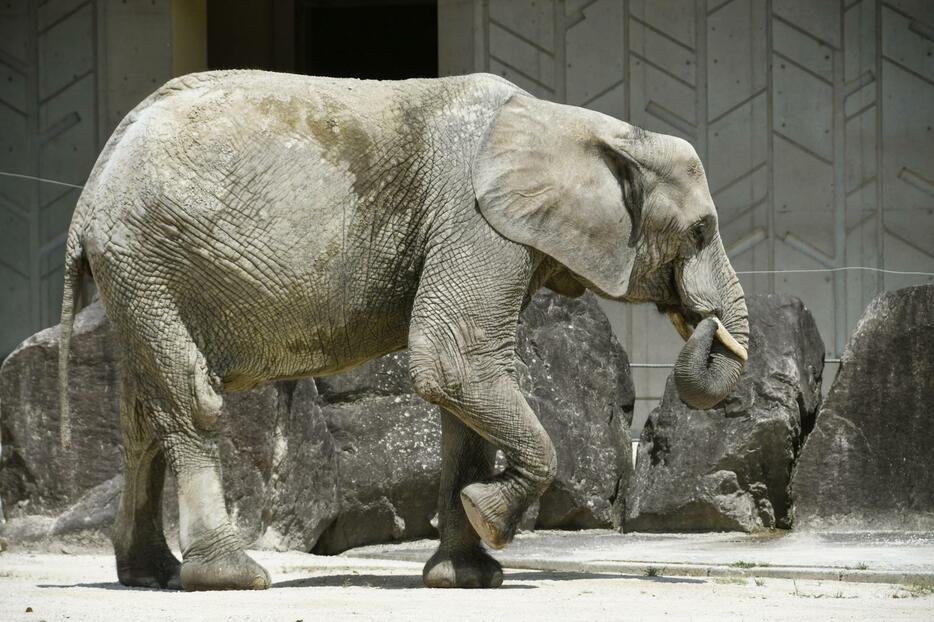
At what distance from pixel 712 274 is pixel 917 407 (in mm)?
2757

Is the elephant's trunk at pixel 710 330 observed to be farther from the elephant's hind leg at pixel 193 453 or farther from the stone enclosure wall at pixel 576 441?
the stone enclosure wall at pixel 576 441

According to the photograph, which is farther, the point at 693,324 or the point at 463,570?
the point at 693,324

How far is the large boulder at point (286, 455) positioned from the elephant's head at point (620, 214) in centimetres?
228

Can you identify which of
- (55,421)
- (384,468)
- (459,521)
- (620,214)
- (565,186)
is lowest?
(459,521)

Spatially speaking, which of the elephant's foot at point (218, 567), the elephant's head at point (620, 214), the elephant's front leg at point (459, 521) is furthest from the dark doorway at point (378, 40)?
the elephant's foot at point (218, 567)

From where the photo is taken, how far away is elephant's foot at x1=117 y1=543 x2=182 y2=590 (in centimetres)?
773

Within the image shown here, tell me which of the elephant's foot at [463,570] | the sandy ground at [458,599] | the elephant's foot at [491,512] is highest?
the elephant's foot at [491,512]

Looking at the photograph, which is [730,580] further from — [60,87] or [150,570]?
[60,87]

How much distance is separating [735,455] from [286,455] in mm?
2755

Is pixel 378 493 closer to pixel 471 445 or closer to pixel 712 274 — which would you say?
pixel 471 445

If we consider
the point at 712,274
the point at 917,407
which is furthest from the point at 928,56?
the point at 712,274

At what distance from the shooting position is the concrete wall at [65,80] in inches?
588

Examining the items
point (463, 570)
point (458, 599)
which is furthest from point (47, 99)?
point (458, 599)

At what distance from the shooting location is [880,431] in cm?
1011
